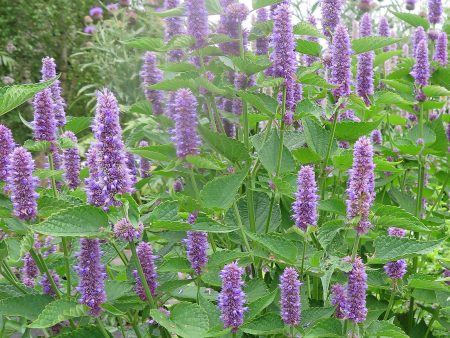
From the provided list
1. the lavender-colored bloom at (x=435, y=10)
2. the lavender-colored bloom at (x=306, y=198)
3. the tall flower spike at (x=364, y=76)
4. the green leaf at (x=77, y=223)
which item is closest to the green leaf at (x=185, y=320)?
the green leaf at (x=77, y=223)

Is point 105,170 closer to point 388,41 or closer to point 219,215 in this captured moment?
point 219,215

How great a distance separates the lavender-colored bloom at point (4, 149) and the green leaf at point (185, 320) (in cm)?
63

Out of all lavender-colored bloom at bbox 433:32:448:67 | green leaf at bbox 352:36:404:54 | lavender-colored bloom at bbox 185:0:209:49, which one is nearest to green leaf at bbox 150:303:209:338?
lavender-colored bloom at bbox 185:0:209:49

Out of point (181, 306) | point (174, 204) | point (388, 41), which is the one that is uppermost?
→ point (388, 41)

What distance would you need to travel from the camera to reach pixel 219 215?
7.51ft

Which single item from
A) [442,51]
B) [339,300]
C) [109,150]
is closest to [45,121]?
[109,150]

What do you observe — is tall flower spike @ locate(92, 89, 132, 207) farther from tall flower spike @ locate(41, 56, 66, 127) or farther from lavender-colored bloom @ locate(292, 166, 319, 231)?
tall flower spike @ locate(41, 56, 66, 127)

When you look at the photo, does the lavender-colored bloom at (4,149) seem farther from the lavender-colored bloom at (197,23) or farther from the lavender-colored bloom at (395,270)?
the lavender-colored bloom at (395,270)

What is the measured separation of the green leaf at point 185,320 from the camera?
1.88 meters

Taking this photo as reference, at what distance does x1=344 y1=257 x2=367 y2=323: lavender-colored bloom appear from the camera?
1.99 meters

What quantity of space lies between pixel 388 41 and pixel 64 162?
4.16ft

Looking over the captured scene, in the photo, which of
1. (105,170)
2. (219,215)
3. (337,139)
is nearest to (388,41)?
(337,139)

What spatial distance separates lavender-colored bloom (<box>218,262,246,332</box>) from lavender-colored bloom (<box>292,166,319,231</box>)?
268 mm

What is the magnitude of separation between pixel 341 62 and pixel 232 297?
973 mm
